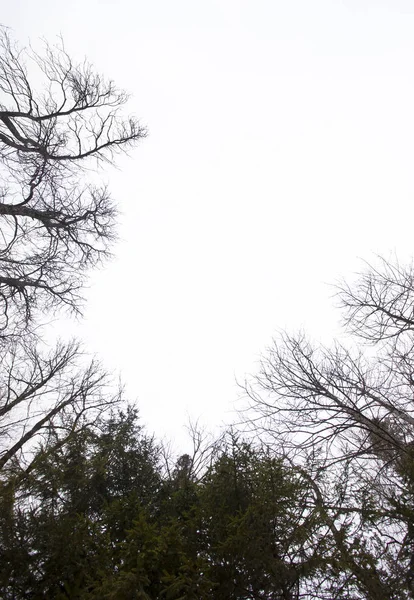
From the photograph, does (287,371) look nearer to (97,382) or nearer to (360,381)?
(360,381)

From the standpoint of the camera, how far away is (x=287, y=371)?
7391mm

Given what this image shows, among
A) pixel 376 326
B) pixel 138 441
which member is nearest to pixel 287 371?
pixel 376 326

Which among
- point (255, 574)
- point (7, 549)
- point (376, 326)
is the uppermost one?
point (376, 326)

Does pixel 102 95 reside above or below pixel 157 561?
above

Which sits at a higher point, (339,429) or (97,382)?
(97,382)

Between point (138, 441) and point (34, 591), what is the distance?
8.51ft

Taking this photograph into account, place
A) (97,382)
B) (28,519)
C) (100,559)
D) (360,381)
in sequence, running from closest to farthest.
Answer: (100,559)
(28,519)
(360,381)
(97,382)

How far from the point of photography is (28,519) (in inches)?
162

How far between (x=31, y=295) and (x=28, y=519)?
14.8 feet

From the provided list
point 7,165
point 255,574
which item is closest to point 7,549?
point 255,574

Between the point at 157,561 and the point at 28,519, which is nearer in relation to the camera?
the point at 157,561

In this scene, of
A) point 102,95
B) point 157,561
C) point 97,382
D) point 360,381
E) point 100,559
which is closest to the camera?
point 157,561

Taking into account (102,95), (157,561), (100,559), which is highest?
(102,95)

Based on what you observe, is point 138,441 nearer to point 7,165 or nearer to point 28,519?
point 28,519
